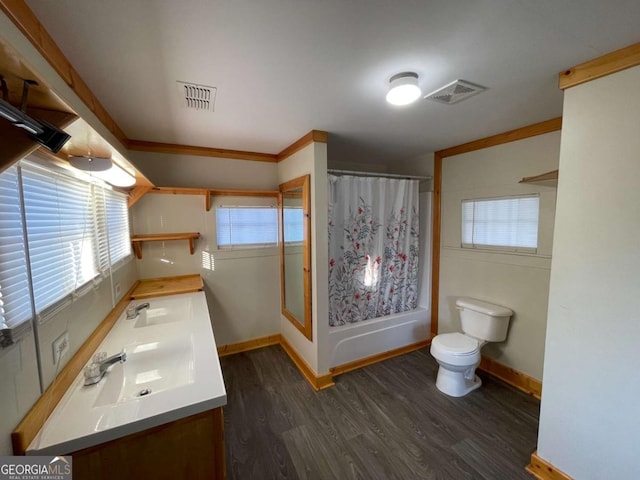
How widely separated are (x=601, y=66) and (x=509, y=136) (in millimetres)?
1132

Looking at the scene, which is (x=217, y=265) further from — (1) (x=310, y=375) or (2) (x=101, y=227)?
(1) (x=310, y=375)

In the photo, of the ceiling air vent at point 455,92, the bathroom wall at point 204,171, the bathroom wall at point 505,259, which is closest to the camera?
the ceiling air vent at point 455,92

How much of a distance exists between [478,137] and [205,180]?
2.79 metres

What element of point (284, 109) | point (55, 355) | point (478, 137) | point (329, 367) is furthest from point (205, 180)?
point (478, 137)

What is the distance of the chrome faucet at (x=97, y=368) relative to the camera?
44.2 inches

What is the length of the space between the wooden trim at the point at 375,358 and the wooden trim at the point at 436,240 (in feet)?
0.86

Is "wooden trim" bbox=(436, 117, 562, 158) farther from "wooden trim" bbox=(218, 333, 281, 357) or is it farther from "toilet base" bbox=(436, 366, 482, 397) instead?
"wooden trim" bbox=(218, 333, 281, 357)

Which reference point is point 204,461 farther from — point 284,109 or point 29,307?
point 284,109

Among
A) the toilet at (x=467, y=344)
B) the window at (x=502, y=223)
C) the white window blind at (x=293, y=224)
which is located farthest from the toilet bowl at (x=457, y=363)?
the white window blind at (x=293, y=224)

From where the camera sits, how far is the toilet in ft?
7.14

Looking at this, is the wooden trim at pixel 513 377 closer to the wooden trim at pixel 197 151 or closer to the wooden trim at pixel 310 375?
the wooden trim at pixel 310 375

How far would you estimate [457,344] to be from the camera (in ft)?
7.43

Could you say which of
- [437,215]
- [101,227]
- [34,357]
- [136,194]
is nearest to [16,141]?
[34,357]

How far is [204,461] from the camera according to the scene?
104 centimetres
